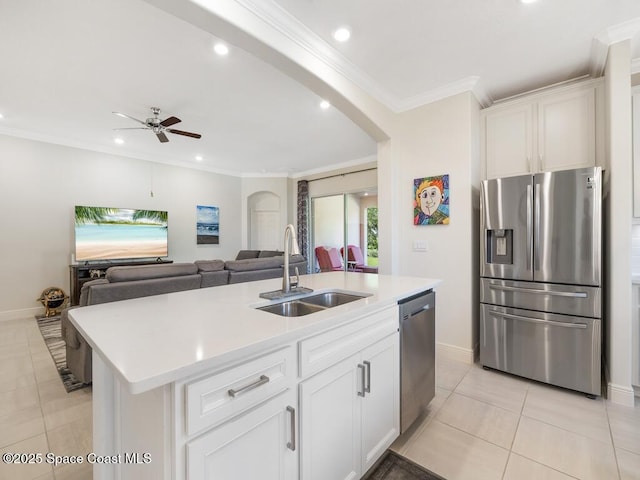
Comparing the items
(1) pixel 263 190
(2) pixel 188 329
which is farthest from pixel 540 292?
(1) pixel 263 190

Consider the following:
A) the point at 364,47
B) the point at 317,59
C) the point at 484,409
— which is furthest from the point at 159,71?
the point at 484,409

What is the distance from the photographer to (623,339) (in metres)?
2.09

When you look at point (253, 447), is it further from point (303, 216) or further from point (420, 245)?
point (303, 216)

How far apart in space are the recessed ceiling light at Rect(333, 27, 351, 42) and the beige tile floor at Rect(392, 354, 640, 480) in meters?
2.80

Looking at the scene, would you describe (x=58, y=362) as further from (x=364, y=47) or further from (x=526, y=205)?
(x=526, y=205)

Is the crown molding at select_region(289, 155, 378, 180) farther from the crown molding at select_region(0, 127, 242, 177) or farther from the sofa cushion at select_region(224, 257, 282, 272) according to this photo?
the sofa cushion at select_region(224, 257, 282, 272)

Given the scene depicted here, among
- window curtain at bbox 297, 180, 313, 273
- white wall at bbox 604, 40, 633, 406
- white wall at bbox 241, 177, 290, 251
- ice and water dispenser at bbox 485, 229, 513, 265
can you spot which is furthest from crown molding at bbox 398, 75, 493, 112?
white wall at bbox 241, 177, 290, 251

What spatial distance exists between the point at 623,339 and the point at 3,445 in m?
4.13

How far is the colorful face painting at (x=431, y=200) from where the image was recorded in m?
2.90

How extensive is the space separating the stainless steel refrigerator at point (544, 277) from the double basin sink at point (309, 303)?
1.59 metres

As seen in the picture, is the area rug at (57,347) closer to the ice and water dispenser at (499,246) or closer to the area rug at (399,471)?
the area rug at (399,471)

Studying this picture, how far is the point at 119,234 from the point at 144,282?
311 centimetres

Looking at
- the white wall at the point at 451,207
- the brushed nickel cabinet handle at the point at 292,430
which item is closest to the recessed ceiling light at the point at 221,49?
the white wall at the point at 451,207

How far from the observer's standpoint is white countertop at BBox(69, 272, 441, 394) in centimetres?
72
